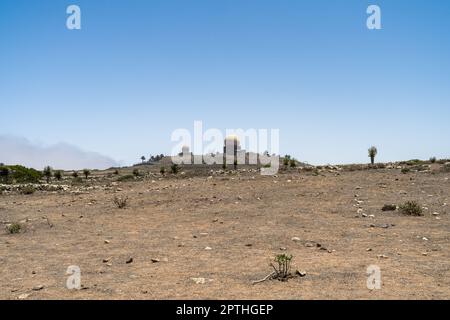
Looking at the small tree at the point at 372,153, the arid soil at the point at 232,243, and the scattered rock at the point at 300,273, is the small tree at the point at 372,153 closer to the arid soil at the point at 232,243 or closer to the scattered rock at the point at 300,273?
the arid soil at the point at 232,243

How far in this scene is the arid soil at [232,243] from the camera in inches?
272

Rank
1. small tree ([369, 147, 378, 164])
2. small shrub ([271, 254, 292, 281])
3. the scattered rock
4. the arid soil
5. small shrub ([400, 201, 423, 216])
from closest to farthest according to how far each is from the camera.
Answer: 1. the arid soil
2. small shrub ([271, 254, 292, 281])
3. the scattered rock
4. small shrub ([400, 201, 423, 216])
5. small tree ([369, 147, 378, 164])

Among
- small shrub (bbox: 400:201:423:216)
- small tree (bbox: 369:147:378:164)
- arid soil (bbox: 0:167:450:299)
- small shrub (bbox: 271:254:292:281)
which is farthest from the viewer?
small tree (bbox: 369:147:378:164)

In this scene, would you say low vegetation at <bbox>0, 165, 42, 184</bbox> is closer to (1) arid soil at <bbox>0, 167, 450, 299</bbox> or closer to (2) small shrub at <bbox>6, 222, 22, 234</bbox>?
(1) arid soil at <bbox>0, 167, 450, 299</bbox>

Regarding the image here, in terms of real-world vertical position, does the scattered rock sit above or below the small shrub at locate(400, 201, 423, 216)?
below

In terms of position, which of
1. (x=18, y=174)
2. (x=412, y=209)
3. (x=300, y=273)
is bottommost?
(x=300, y=273)

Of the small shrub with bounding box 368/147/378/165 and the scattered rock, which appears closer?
the scattered rock

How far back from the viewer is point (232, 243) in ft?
34.0

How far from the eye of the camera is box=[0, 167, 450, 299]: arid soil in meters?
6.91

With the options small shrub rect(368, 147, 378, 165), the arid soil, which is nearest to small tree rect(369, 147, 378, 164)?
small shrub rect(368, 147, 378, 165)

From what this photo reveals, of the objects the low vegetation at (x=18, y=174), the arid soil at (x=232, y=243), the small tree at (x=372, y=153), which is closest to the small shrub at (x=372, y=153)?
the small tree at (x=372, y=153)

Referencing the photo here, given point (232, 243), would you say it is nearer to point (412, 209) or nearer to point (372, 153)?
point (412, 209)

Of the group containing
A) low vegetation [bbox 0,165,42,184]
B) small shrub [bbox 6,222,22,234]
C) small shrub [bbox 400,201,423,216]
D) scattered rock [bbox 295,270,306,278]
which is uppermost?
low vegetation [bbox 0,165,42,184]

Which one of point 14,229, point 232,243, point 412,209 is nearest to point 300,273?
point 232,243
